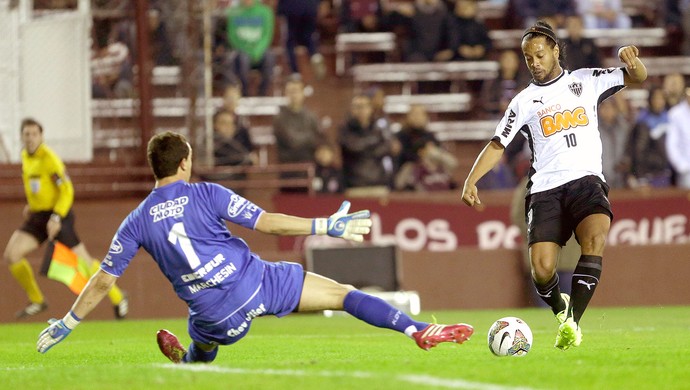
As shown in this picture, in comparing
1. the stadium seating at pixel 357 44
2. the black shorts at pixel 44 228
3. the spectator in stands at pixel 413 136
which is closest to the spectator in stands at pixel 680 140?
the spectator in stands at pixel 413 136

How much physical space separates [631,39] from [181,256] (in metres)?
17.9

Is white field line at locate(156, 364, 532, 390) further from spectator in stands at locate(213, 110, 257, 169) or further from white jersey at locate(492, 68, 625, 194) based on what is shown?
spectator in stands at locate(213, 110, 257, 169)

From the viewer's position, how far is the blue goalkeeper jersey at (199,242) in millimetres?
7934

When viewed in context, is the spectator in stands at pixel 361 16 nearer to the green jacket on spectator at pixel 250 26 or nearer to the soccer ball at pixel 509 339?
the green jacket on spectator at pixel 250 26

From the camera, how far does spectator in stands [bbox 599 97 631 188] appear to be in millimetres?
20000

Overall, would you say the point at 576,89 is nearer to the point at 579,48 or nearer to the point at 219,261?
the point at 219,261

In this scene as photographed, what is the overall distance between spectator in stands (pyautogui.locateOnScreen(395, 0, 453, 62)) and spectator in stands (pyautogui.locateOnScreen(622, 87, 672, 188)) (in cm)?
390

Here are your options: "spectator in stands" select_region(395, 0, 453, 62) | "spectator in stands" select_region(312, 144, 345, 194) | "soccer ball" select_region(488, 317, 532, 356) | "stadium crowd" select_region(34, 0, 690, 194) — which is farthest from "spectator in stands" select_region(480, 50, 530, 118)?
"soccer ball" select_region(488, 317, 532, 356)

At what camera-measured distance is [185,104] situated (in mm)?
20375

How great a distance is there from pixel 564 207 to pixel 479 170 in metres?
0.69

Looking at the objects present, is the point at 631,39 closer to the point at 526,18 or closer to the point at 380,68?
the point at 526,18

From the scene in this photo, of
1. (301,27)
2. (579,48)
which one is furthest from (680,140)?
(301,27)

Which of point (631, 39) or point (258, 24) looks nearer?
point (258, 24)

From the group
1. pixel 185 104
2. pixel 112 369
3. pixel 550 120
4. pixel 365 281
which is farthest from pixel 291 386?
pixel 185 104
